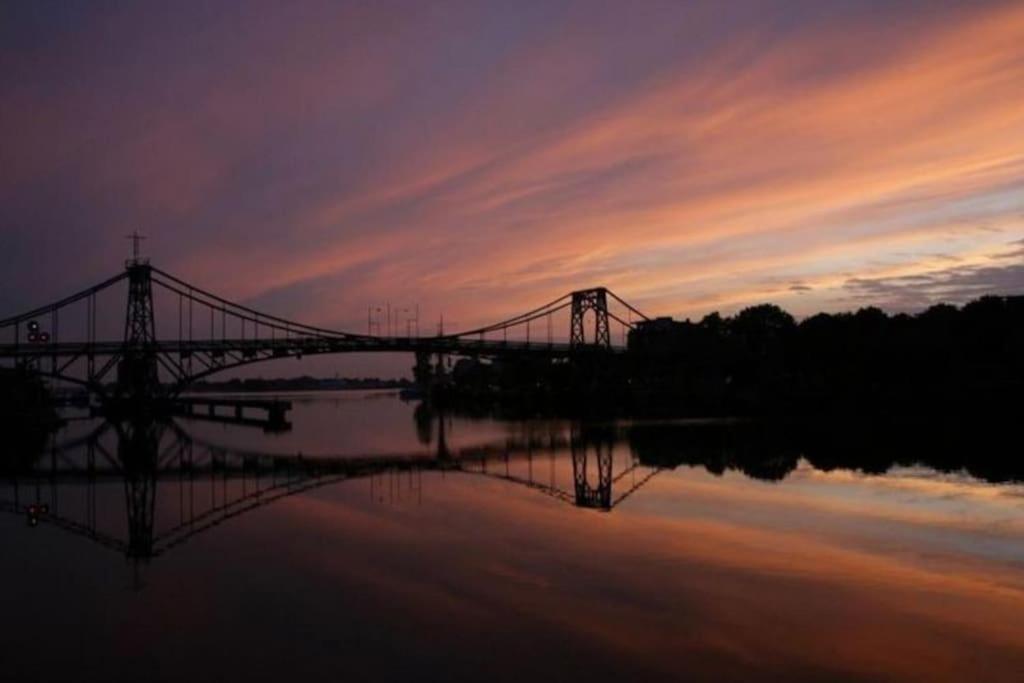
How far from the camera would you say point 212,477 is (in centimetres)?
3897

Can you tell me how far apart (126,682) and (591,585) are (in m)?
7.85

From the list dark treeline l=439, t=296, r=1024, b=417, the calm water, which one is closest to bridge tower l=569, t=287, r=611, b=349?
dark treeline l=439, t=296, r=1024, b=417

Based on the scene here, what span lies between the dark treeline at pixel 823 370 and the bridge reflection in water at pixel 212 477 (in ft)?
93.8

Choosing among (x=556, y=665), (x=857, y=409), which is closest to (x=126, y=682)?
(x=556, y=665)

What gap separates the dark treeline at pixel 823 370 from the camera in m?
77.9

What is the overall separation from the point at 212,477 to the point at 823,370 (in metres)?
67.3

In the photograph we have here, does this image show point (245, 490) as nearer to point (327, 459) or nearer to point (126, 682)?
point (327, 459)

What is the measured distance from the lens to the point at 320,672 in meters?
11.8

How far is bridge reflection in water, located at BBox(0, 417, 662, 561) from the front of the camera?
26172mm

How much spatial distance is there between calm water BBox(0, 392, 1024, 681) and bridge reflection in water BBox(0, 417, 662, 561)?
254 mm

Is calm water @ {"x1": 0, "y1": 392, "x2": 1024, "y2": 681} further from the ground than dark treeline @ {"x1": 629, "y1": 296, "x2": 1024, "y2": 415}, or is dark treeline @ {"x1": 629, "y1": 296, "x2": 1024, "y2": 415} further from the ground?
dark treeline @ {"x1": 629, "y1": 296, "x2": 1024, "y2": 415}

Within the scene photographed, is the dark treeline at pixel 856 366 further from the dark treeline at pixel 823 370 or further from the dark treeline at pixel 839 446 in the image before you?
the dark treeline at pixel 839 446

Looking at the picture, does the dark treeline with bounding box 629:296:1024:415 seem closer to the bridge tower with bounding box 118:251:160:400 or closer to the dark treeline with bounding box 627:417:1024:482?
the dark treeline with bounding box 627:417:1024:482

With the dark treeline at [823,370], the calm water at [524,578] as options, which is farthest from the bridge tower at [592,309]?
the calm water at [524,578]
